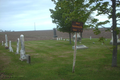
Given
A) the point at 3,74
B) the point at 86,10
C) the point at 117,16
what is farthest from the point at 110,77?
the point at 3,74

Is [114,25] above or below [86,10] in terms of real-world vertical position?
below

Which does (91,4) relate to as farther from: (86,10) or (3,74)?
(3,74)

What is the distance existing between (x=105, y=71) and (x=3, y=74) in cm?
558

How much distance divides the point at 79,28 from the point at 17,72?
423cm

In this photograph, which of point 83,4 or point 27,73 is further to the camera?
point 83,4

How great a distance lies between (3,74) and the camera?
20.3 feet

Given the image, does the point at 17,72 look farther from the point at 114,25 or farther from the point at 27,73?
the point at 114,25

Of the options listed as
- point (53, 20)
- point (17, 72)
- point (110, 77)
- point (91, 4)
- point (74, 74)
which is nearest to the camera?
point (110, 77)

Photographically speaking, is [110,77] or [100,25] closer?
[110,77]

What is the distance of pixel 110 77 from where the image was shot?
5.55m

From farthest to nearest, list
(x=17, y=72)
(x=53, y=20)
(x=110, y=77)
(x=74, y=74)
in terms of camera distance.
A: (x=53, y=20) → (x=17, y=72) → (x=74, y=74) → (x=110, y=77)

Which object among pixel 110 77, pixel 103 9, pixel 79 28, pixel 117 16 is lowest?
pixel 110 77

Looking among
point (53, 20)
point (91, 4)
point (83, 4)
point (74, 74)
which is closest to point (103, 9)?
point (91, 4)

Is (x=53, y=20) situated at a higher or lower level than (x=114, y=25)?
higher
